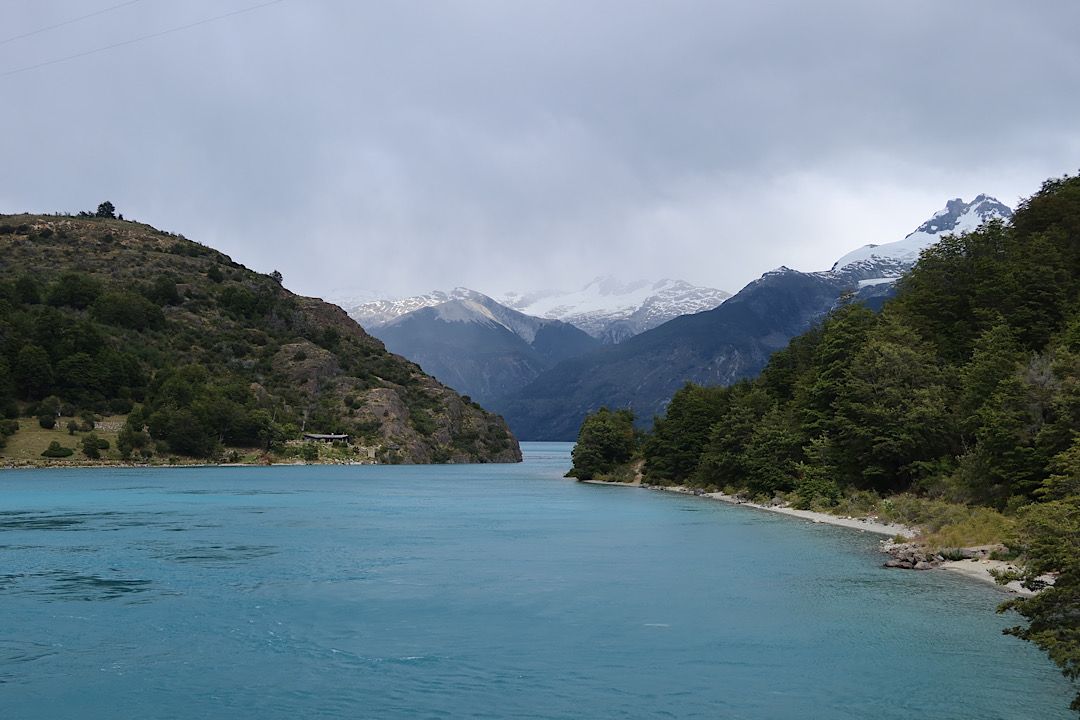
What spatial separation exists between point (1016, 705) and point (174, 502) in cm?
7467

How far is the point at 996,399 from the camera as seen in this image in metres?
45.2

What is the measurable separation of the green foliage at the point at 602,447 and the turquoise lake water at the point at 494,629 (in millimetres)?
80037

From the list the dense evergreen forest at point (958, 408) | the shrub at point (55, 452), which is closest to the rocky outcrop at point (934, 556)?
the dense evergreen forest at point (958, 408)

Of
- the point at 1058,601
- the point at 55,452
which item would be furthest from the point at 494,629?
the point at 55,452

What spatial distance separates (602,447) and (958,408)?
266 ft

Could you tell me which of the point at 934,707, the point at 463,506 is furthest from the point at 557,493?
the point at 934,707

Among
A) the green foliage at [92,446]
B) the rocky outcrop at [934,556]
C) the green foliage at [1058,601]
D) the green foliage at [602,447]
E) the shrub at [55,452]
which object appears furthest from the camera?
the green foliage at [602,447]

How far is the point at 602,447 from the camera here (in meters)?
135

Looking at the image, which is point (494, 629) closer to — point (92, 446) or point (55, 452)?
point (55, 452)

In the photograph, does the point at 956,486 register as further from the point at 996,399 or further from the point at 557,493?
the point at 557,493

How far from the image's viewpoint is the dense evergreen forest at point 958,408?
113ft

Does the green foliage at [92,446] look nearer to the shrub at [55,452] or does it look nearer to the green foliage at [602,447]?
the shrub at [55,452]

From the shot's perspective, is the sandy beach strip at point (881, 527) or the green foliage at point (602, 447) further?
the green foliage at point (602, 447)

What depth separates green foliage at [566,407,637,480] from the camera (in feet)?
443
